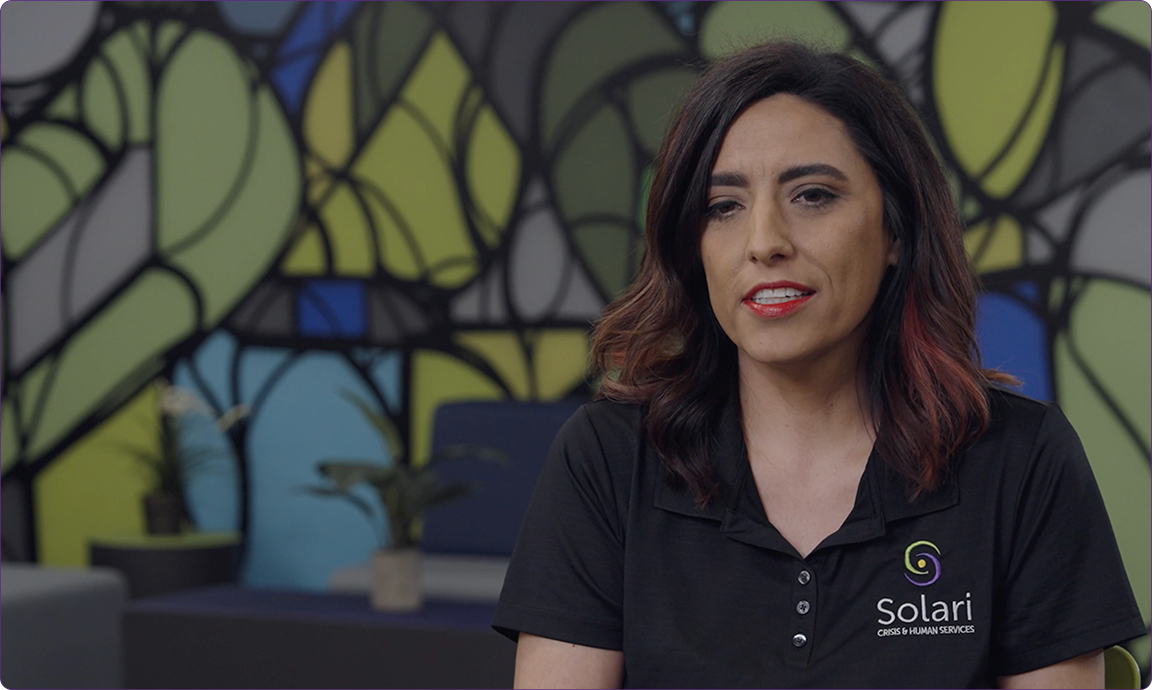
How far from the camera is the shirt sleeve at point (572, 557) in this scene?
1247mm

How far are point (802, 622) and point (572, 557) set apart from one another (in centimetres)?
24

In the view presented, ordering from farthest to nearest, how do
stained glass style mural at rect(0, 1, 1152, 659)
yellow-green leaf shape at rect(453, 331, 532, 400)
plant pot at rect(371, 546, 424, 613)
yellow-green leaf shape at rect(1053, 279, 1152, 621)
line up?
yellow-green leaf shape at rect(453, 331, 532, 400), stained glass style mural at rect(0, 1, 1152, 659), yellow-green leaf shape at rect(1053, 279, 1152, 621), plant pot at rect(371, 546, 424, 613)

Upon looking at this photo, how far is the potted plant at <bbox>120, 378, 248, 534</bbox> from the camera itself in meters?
4.30

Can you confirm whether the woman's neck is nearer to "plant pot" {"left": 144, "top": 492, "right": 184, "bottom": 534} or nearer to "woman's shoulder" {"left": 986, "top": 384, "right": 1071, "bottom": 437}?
"woman's shoulder" {"left": 986, "top": 384, "right": 1071, "bottom": 437}

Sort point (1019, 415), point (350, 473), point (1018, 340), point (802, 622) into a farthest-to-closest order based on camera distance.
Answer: point (1018, 340) → point (350, 473) → point (1019, 415) → point (802, 622)

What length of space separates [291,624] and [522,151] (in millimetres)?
1902

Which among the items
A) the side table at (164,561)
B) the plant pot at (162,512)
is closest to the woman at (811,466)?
the side table at (164,561)

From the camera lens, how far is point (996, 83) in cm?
374

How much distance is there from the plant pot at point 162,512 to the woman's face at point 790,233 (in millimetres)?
3404

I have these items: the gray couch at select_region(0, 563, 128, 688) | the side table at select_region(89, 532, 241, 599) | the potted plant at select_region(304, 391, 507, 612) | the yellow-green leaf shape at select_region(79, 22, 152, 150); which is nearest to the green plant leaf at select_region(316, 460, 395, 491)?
the potted plant at select_region(304, 391, 507, 612)

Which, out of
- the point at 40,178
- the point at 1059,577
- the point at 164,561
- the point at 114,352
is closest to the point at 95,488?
the point at 114,352

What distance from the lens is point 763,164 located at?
4.19 feet

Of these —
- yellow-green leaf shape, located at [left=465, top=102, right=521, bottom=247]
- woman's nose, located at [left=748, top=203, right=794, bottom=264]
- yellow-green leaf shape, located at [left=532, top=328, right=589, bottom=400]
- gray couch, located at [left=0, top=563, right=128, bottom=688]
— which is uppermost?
yellow-green leaf shape, located at [left=465, top=102, right=521, bottom=247]

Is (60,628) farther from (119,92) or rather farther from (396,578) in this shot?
(119,92)
